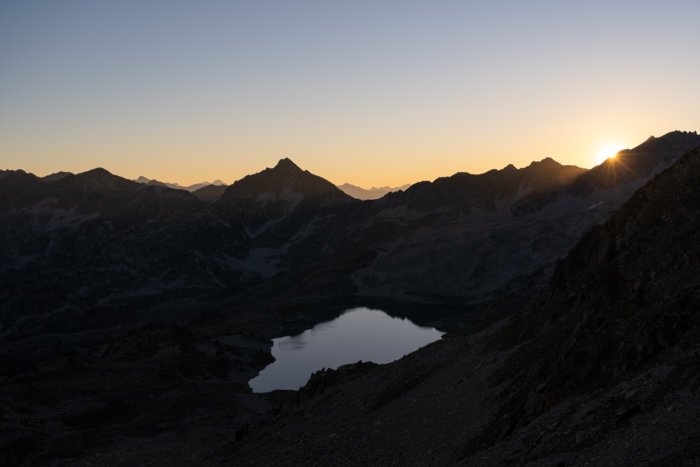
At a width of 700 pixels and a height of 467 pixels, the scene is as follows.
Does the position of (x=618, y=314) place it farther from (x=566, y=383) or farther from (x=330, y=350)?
(x=330, y=350)

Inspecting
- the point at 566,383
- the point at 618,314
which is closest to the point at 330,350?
the point at 618,314

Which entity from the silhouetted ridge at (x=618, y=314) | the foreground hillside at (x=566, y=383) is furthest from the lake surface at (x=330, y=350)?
the silhouetted ridge at (x=618, y=314)

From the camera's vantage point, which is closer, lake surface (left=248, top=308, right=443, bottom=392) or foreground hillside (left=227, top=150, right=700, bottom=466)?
foreground hillside (left=227, top=150, right=700, bottom=466)

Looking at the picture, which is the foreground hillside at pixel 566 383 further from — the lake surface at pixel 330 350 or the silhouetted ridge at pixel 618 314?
the lake surface at pixel 330 350

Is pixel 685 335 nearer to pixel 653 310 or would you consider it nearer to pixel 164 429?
pixel 653 310

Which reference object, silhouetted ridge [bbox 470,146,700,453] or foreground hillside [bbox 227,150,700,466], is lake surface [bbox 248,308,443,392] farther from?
silhouetted ridge [bbox 470,146,700,453]

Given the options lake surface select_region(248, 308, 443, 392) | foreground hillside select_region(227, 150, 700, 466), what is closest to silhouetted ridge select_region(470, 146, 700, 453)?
foreground hillside select_region(227, 150, 700, 466)

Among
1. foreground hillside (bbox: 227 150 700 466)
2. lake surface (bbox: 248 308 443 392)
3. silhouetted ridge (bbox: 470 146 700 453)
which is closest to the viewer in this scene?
foreground hillside (bbox: 227 150 700 466)
